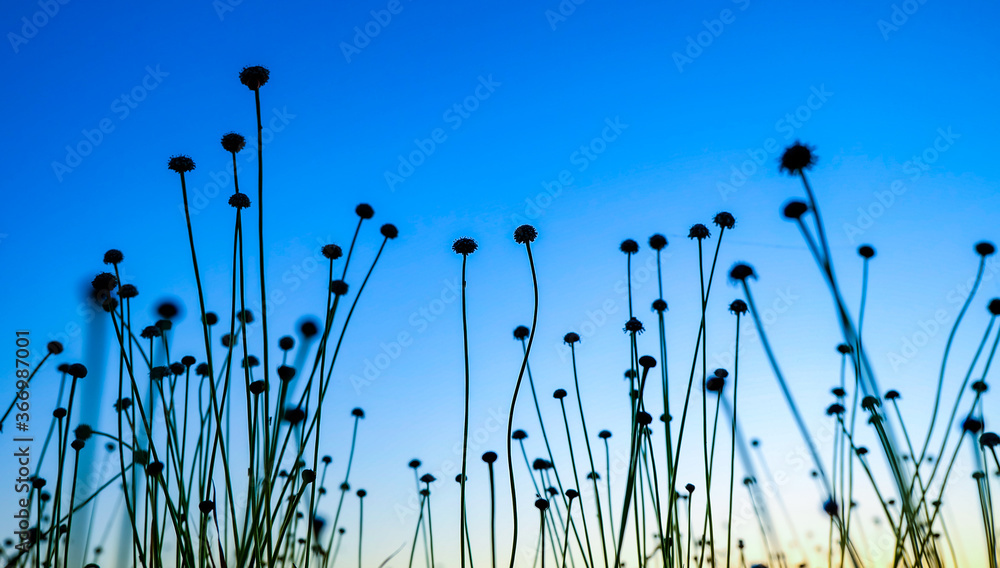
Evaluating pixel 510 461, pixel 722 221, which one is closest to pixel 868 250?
pixel 722 221

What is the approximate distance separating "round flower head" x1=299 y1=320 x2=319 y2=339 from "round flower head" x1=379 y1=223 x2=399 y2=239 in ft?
2.37

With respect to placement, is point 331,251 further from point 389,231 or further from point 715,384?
point 715,384

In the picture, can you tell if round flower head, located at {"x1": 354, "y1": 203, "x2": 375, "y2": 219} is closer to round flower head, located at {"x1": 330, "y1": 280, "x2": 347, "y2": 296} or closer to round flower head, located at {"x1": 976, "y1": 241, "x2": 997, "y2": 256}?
round flower head, located at {"x1": 330, "y1": 280, "x2": 347, "y2": 296}

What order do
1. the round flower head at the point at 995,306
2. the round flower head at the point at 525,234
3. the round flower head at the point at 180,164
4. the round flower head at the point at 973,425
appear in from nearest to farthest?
1. the round flower head at the point at 180,164
2. the round flower head at the point at 525,234
3. the round flower head at the point at 973,425
4. the round flower head at the point at 995,306

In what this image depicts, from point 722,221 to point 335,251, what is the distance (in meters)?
2.39

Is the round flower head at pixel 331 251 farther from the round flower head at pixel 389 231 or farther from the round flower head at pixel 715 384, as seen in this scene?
the round flower head at pixel 715 384

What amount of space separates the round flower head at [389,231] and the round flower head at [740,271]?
2191 mm

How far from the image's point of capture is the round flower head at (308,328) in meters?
3.31

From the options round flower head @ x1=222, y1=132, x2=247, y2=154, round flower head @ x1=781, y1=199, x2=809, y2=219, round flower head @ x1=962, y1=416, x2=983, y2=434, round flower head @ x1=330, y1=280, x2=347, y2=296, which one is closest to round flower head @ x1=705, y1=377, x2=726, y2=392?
round flower head @ x1=781, y1=199, x2=809, y2=219

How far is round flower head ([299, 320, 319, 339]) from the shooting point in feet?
10.9

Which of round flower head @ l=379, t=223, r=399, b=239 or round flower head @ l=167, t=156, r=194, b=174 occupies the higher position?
round flower head @ l=379, t=223, r=399, b=239

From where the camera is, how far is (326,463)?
6.49 meters

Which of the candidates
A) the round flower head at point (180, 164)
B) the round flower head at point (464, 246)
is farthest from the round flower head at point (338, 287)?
the round flower head at point (180, 164)

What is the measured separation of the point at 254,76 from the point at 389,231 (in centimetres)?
137
